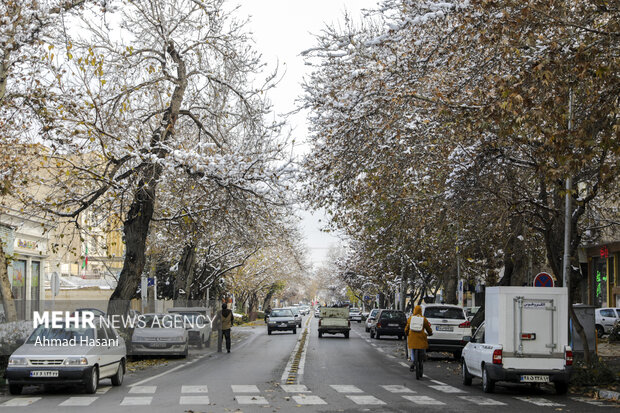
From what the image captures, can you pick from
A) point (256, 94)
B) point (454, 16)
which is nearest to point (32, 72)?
point (256, 94)

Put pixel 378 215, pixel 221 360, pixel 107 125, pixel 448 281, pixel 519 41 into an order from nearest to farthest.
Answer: pixel 519 41
pixel 107 125
pixel 378 215
pixel 221 360
pixel 448 281

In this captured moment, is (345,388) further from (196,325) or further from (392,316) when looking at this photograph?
(392,316)

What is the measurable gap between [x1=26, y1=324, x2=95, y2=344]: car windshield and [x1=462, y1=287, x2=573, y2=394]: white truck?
8.17 meters

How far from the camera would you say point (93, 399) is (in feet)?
47.1

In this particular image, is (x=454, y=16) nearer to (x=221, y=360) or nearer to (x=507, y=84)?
(x=507, y=84)

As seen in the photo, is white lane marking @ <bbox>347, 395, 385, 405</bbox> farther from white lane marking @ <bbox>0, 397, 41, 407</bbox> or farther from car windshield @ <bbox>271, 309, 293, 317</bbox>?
car windshield @ <bbox>271, 309, 293, 317</bbox>

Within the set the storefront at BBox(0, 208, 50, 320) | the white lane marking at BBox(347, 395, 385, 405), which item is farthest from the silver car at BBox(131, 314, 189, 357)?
the white lane marking at BBox(347, 395, 385, 405)

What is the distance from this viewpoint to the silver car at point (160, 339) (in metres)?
25.9

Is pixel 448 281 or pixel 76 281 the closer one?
pixel 448 281

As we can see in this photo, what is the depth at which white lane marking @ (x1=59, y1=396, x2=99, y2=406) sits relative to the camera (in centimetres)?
1347

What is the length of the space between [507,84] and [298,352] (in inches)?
790

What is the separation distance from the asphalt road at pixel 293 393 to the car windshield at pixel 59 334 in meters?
1.07

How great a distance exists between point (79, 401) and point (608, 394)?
10.1m

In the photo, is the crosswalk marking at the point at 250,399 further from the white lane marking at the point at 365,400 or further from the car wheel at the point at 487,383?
the car wheel at the point at 487,383
